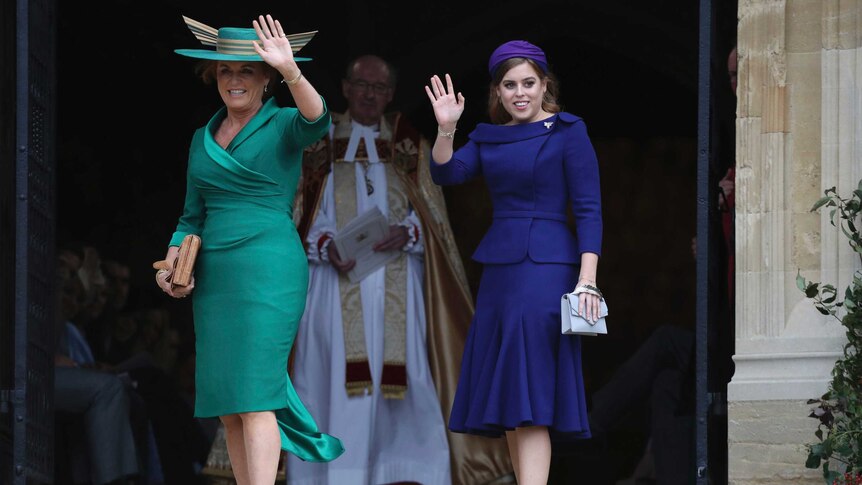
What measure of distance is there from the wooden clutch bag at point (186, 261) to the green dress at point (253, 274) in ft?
0.26

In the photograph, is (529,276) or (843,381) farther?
(843,381)

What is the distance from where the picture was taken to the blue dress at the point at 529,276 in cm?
793

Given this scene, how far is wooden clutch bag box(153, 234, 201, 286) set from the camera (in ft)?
25.3

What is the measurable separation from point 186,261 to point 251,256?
243mm

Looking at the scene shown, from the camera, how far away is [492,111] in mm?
8391

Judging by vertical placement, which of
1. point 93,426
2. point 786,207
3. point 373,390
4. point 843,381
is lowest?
point 93,426

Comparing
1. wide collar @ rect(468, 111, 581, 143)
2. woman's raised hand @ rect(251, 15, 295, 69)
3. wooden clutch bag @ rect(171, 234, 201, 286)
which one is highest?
woman's raised hand @ rect(251, 15, 295, 69)

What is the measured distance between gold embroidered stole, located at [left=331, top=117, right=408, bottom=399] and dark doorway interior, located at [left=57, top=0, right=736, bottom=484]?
2.16 m

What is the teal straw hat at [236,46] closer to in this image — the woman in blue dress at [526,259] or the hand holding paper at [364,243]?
the woman in blue dress at [526,259]

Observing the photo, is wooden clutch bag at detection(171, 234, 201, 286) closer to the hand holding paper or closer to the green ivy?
the green ivy

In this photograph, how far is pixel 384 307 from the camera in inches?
429

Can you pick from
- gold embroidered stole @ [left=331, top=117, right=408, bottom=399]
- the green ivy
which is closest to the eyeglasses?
gold embroidered stole @ [left=331, top=117, right=408, bottom=399]

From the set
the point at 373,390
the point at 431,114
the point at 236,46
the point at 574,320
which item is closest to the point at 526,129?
the point at 574,320

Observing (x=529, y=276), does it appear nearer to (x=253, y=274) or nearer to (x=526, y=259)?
(x=526, y=259)
